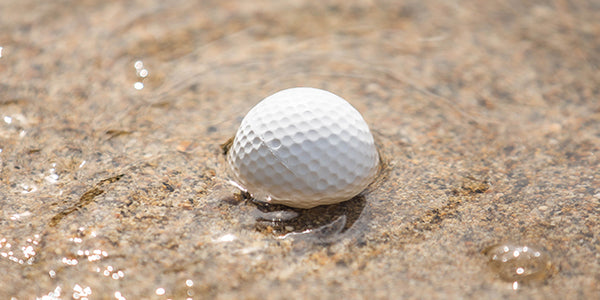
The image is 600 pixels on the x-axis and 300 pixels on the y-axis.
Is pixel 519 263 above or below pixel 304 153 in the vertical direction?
below

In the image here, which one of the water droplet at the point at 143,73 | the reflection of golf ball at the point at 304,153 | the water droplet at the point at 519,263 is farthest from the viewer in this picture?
the water droplet at the point at 143,73

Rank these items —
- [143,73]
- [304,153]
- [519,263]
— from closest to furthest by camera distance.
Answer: [519,263] < [304,153] < [143,73]

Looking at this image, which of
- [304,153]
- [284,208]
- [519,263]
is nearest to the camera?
[519,263]

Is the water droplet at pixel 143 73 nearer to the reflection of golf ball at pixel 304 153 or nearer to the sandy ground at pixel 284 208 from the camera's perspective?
the sandy ground at pixel 284 208

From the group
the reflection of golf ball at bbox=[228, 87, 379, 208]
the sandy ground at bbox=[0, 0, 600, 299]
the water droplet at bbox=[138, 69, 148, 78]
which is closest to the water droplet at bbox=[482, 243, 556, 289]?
the sandy ground at bbox=[0, 0, 600, 299]

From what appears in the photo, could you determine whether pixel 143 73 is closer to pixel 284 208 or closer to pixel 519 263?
pixel 284 208

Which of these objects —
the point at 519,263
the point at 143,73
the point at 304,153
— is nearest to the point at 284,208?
the point at 304,153

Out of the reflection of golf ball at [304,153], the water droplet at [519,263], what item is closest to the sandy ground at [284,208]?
the water droplet at [519,263]

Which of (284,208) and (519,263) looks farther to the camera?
(284,208)
